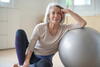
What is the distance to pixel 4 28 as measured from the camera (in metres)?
3.59

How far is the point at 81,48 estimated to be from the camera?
1.53m

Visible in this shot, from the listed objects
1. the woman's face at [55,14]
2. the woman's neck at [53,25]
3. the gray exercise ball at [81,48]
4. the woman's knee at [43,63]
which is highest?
the woman's face at [55,14]

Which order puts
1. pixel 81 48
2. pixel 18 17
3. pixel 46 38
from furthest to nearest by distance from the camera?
pixel 18 17 → pixel 46 38 → pixel 81 48

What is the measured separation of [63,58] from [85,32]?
13.6 inches

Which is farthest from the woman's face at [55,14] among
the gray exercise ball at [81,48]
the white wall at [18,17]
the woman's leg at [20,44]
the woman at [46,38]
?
the white wall at [18,17]

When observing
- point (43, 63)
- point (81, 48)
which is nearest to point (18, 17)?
point (43, 63)

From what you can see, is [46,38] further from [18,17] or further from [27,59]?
[18,17]

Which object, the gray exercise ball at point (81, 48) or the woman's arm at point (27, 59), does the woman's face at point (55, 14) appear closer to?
the gray exercise ball at point (81, 48)

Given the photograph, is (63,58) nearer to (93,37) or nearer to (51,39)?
(51,39)

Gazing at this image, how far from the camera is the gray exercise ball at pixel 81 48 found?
5.00 feet

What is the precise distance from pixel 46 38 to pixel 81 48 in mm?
364

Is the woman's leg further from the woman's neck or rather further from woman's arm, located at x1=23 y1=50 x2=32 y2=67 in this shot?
the woman's neck

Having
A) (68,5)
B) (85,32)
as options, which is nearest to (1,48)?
(68,5)

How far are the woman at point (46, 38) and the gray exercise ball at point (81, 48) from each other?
104 mm
